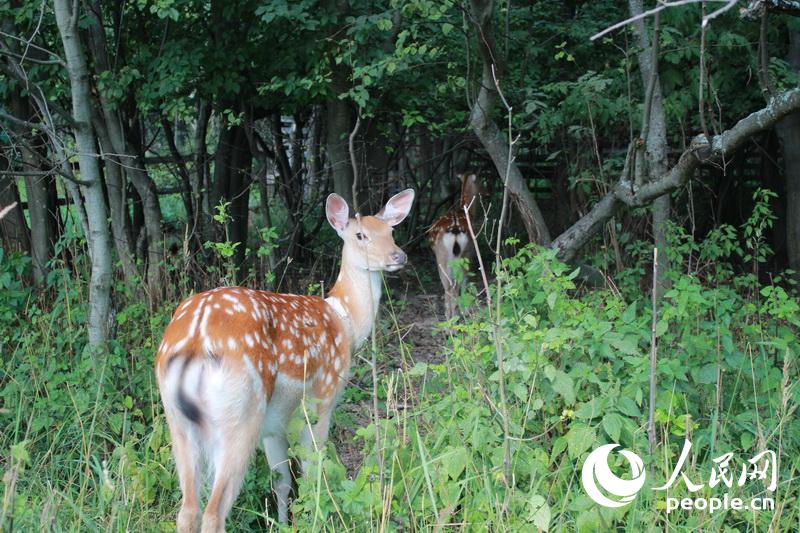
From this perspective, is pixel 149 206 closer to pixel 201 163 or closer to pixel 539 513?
pixel 201 163

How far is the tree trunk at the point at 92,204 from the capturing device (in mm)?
5180

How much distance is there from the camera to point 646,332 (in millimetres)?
4031

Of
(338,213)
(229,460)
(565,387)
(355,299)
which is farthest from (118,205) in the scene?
(565,387)

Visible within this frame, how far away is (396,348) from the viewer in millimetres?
6418

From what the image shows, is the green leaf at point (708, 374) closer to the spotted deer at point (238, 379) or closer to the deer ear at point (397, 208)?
the spotted deer at point (238, 379)

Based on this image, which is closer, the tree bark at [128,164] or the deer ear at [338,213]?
the deer ear at [338,213]

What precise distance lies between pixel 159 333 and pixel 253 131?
3.30 meters

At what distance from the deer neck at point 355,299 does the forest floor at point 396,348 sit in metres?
0.16

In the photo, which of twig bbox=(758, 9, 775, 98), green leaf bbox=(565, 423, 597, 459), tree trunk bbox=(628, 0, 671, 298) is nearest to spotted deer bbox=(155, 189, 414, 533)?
green leaf bbox=(565, 423, 597, 459)

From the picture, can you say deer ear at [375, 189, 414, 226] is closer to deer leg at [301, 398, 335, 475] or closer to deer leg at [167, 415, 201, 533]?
deer leg at [301, 398, 335, 475]

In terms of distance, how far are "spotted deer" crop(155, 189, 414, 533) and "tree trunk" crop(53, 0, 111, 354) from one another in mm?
1345

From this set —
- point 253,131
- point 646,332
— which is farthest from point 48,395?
point 253,131
